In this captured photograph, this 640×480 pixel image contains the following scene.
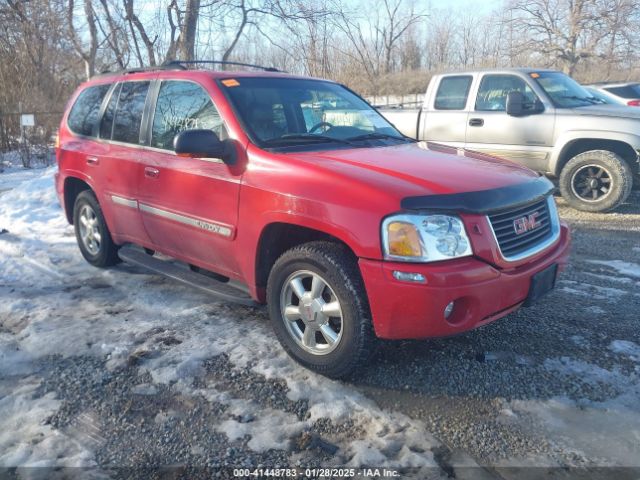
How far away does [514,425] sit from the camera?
277 centimetres

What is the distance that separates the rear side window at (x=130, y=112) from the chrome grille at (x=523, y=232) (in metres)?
2.97

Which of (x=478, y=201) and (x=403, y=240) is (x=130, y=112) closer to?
(x=403, y=240)

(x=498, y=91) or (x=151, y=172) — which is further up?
(x=498, y=91)

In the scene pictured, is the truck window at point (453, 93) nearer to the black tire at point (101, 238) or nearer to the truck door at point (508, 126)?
the truck door at point (508, 126)

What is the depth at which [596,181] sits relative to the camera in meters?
7.22

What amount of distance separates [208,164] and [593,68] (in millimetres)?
32961

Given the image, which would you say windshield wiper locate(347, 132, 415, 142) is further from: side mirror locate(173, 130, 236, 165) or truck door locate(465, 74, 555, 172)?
truck door locate(465, 74, 555, 172)

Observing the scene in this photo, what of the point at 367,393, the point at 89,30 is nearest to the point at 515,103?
the point at 367,393

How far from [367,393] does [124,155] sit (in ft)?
9.39

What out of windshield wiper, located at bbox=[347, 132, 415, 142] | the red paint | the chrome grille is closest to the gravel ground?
the red paint

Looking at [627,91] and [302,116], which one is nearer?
[302,116]

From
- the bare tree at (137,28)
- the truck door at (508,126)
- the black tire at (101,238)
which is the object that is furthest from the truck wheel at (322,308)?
the bare tree at (137,28)

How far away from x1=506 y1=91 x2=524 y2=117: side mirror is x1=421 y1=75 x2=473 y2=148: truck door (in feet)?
2.58

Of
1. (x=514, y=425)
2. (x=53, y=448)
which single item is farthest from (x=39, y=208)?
(x=514, y=425)
